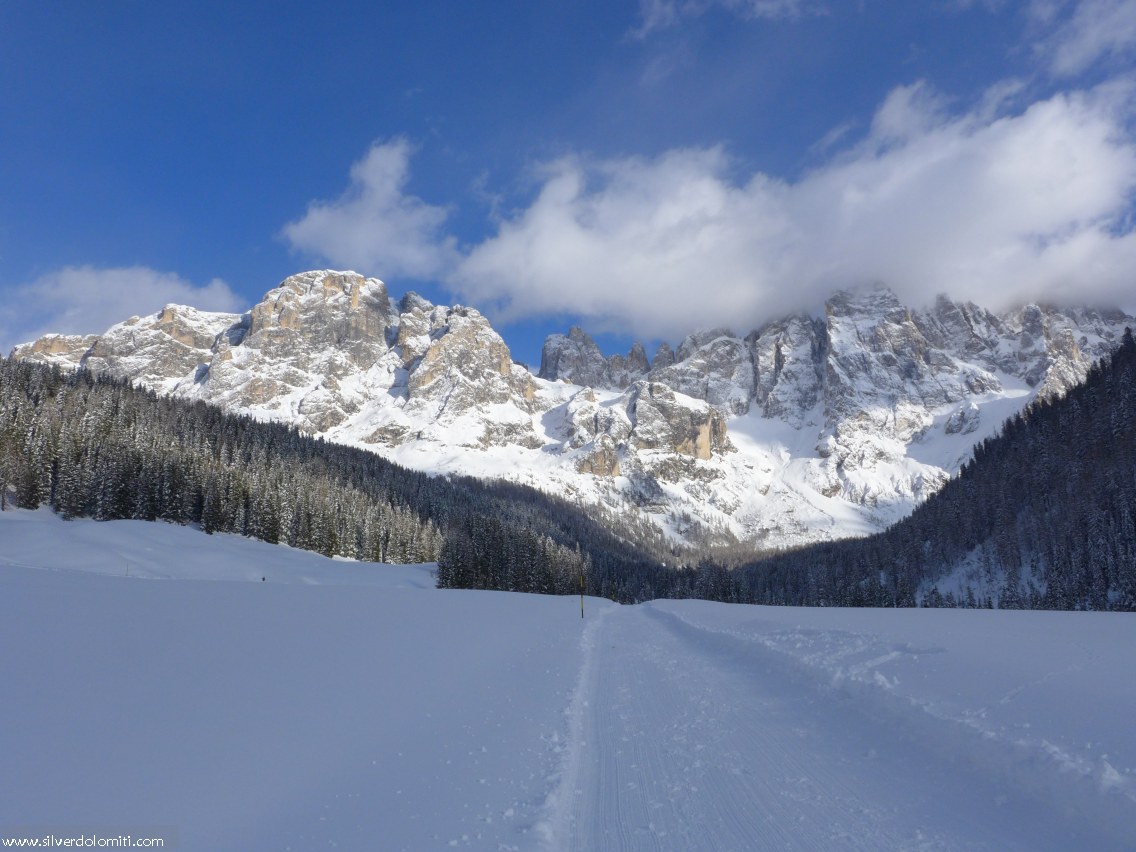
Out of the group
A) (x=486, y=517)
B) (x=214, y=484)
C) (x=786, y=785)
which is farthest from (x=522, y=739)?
(x=486, y=517)

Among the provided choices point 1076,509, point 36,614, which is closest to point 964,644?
point 36,614

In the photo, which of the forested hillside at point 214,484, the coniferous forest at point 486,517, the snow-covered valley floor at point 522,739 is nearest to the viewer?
the snow-covered valley floor at point 522,739

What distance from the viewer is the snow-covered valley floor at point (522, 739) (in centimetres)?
484

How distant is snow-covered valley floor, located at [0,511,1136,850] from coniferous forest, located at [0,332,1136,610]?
57434 mm

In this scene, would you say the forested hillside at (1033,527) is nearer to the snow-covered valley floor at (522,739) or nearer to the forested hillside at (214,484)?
the forested hillside at (214,484)

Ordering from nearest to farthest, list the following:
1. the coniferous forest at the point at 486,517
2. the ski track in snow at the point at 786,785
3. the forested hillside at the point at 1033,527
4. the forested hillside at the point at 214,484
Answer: the ski track in snow at the point at 786,785 → the forested hillside at the point at 214,484 → the coniferous forest at the point at 486,517 → the forested hillside at the point at 1033,527

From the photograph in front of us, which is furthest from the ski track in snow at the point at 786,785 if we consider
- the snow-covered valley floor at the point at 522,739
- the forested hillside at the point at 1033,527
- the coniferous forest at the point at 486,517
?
the forested hillside at the point at 1033,527

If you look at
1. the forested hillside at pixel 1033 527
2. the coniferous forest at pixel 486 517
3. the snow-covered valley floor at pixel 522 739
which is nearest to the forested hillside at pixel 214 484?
the coniferous forest at pixel 486 517

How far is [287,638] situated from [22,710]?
4977 mm

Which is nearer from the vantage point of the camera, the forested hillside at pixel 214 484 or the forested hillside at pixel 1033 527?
the forested hillside at pixel 214 484

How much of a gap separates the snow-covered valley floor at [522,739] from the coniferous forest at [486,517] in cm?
5743

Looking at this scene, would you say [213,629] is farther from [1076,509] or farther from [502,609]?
[1076,509]

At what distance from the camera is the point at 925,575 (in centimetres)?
9000

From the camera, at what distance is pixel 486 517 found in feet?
276
